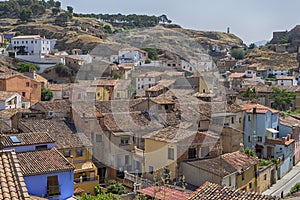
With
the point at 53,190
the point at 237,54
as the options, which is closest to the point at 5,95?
the point at 53,190

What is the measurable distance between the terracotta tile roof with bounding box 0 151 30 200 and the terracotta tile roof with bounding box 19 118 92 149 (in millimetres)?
14965

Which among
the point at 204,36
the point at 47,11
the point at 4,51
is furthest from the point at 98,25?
the point at 4,51

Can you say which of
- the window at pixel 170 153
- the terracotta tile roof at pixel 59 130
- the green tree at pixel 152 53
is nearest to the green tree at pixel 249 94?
the window at pixel 170 153

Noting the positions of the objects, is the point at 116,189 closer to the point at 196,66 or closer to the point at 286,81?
the point at 286,81

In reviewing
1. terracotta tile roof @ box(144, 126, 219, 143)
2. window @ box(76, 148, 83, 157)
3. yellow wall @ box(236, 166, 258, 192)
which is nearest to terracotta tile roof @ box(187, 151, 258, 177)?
yellow wall @ box(236, 166, 258, 192)

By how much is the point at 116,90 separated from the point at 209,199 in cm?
3037

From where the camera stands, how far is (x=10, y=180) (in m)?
4.73

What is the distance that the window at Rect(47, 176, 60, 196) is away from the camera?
48.2ft

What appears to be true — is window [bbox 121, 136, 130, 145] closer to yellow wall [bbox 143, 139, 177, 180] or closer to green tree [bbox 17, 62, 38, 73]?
yellow wall [bbox 143, 139, 177, 180]

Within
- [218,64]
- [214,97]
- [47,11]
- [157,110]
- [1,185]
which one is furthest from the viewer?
[47,11]

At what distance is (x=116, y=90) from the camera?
3906 centimetres

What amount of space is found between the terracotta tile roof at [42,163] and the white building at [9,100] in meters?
16.2

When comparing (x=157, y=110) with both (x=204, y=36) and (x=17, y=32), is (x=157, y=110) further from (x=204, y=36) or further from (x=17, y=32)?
(x=204, y=36)

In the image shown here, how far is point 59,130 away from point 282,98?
27050 mm
